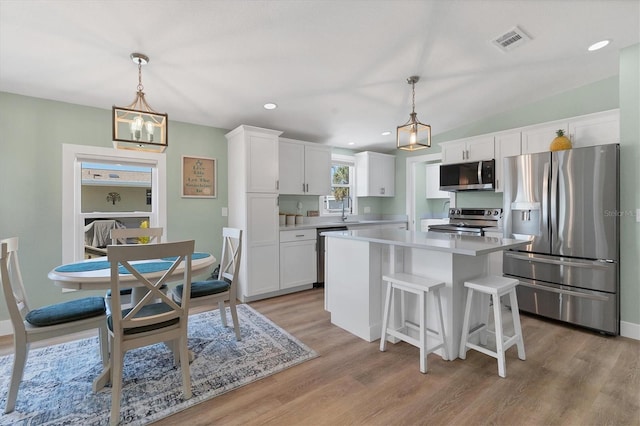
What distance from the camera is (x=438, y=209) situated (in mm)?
5457

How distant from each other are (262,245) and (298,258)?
0.59 metres

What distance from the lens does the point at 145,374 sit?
2094mm

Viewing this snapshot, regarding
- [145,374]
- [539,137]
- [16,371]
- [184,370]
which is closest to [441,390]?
[184,370]

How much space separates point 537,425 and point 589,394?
581mm

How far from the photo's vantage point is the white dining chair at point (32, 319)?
1.71 meters

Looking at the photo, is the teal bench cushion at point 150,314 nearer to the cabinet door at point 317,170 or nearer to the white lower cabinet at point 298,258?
the white lower cabinet at point 298,258

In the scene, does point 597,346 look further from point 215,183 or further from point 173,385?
point 215,183

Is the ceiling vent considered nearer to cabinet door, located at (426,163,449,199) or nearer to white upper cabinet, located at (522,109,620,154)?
white upper cabinet, located at (522,109,620,154)

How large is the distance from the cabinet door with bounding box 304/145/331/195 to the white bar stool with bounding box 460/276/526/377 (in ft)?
9.18

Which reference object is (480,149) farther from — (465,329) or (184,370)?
(184,370)

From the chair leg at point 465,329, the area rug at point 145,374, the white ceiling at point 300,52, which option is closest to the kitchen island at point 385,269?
the chair leg at point 465,329

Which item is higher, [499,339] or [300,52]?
[300,52]

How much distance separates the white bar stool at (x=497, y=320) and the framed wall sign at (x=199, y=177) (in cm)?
321

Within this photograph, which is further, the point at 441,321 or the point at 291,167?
the point at 291,167
